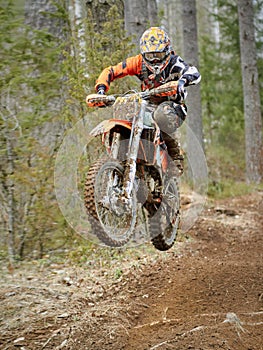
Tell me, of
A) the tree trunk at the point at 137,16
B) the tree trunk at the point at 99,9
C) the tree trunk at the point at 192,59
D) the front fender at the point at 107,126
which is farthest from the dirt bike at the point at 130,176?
the tree trunk at the point at 192,59

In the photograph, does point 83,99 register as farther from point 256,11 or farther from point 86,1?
point 256,11

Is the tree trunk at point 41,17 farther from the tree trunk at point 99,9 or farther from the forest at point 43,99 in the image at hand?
the tree trunk at point 99,9

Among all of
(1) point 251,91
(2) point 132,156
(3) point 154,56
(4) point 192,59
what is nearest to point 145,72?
(3) point 154,56

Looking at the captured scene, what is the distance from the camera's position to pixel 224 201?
12.5 meters

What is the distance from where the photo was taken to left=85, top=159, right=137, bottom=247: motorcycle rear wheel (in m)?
4.23

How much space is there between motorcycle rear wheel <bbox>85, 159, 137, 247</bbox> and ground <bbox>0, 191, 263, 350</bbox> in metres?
0.88

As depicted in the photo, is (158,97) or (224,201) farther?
(224,201)

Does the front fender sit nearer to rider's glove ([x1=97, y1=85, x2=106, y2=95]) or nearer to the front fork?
the front fork

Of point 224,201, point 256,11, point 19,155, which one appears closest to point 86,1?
point 19,155

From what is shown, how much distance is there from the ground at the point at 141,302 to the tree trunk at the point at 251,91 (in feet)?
25.5

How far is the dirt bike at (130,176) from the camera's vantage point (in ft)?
14.0

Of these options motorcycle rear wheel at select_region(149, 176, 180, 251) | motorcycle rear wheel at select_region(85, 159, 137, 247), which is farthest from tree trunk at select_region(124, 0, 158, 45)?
motorcycle rear wheel at select_region(85, 159, 137, 247)

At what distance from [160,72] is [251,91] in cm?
1037

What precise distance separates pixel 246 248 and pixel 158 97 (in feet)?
11.6
